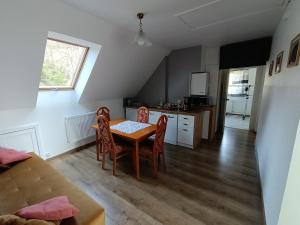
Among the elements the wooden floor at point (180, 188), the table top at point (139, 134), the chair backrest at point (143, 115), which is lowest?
the wooden floor at point (180, 188)

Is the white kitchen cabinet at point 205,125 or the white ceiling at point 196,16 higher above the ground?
the white ceiling at point 196,16

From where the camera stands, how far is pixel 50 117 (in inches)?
112

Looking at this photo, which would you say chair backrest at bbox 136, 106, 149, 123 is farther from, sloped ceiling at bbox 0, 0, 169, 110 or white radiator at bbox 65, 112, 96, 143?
white radiator at bbox 65, 112, 96, 143

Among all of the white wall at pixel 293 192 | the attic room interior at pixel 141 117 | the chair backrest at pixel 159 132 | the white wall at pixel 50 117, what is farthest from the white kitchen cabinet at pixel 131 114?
the white wall at pixel 293 192

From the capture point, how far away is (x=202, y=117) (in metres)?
3.59

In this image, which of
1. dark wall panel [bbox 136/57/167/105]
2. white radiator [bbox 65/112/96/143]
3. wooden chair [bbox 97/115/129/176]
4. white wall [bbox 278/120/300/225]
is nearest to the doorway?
dark wall panel [bbox 136/57/167/105]

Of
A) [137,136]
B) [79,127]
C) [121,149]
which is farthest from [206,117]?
[79,127]

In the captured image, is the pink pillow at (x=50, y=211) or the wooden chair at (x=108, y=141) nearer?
the pink pillow at (x=50, y=211)

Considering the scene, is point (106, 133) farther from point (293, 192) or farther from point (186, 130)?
point (293, 192)

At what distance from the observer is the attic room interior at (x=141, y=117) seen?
1.32 metres

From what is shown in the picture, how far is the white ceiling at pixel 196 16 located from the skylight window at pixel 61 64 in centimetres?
97

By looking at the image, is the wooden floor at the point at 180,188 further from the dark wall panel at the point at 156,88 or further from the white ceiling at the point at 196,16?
the white ceiling at the point at 196,16

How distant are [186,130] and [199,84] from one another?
128 centimetres

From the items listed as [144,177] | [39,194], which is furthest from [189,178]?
[39,194]
